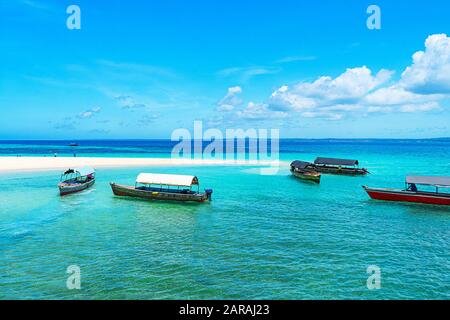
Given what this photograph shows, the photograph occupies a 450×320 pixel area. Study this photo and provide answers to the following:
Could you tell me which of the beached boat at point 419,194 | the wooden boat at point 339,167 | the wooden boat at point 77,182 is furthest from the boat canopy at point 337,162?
the wooden boat at point 77,182

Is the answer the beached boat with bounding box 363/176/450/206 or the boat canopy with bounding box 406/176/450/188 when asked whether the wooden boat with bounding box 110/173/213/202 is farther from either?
the boat canopy with bounding box 406/176/450/188

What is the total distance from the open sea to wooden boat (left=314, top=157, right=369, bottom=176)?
24361 millimetres

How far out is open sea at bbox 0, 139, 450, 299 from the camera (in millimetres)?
15836

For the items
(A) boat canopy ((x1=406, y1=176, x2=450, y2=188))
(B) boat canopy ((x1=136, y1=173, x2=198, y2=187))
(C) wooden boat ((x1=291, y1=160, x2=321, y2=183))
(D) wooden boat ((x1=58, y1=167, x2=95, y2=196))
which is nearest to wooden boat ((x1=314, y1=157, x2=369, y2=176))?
(C) wooden boat ((x1=291, y1=160, x2=321, y2=183))

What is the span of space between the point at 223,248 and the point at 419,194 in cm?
2634

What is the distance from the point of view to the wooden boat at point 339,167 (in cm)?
6031

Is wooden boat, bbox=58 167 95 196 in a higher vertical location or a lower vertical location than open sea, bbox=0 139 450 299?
higher

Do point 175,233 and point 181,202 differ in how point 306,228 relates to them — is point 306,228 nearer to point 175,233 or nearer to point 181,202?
point 175,233

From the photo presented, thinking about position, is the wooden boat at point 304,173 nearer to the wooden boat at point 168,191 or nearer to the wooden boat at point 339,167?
the wooden boat at point 339,167

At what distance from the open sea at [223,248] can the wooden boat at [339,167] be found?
79.9 feet

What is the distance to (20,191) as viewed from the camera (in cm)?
3978

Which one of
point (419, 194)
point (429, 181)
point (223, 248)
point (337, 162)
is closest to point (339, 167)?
point (337, 162)
